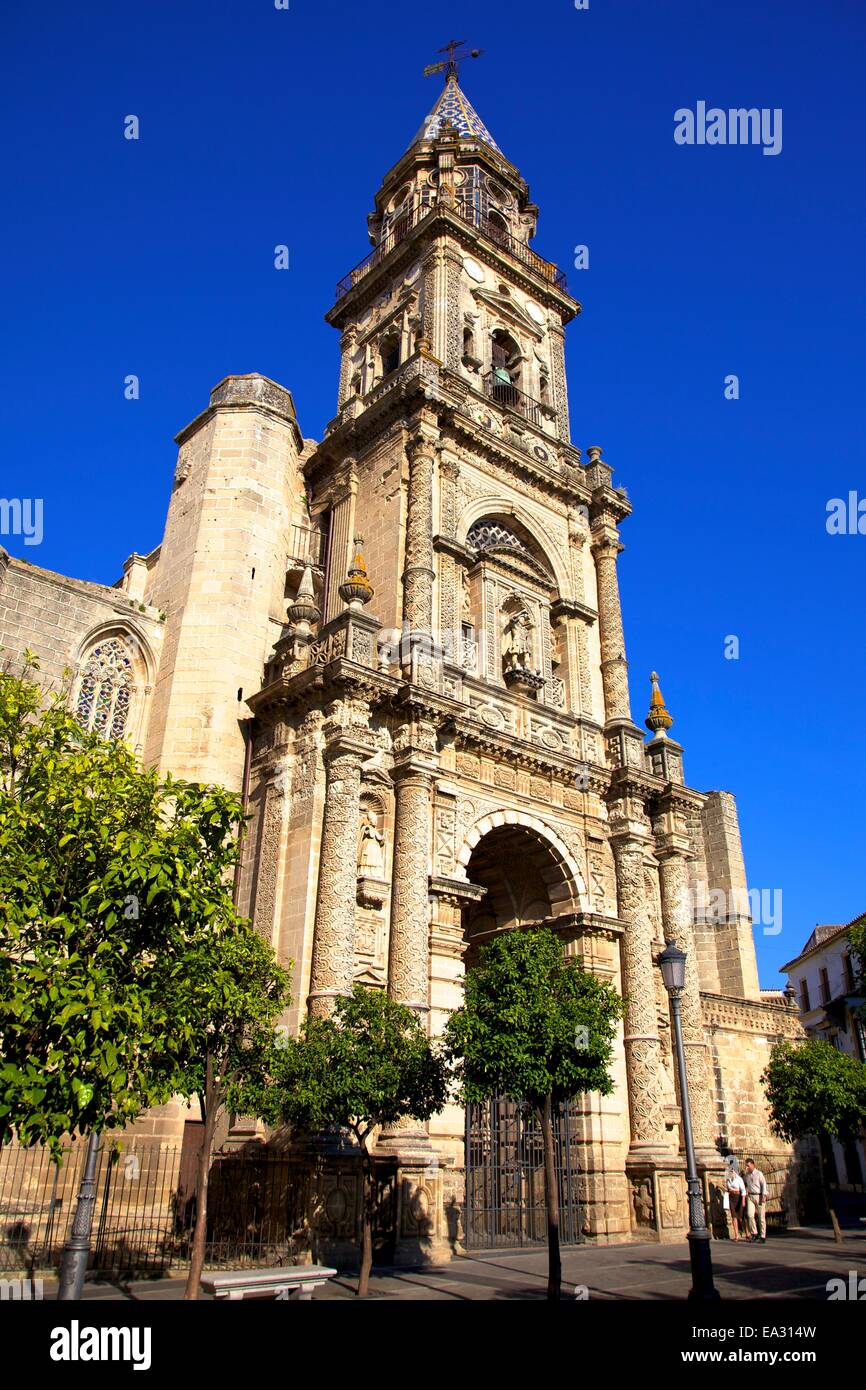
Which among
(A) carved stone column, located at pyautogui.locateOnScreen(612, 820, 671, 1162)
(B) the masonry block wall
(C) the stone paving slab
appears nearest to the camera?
(C) the stone paving slab

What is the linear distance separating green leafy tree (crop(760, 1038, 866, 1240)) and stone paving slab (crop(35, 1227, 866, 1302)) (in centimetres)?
243

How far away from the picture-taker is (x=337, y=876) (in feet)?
54.7

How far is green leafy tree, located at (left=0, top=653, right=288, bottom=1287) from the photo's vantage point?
8.44 m

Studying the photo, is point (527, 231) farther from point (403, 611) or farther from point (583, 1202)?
point (583, 1202)

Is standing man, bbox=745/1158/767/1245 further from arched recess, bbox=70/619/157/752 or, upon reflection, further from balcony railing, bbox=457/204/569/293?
balcony railing, bbox=457/204/569/293

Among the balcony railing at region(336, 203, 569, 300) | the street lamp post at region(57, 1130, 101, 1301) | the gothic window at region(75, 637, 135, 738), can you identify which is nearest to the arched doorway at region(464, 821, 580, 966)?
the gothic window at region(75, 637, 135, 738)

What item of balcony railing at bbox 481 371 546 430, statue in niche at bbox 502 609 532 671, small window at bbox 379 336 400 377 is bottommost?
statue in niche at bbox 502 609 532 671

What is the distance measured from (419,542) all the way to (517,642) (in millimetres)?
3891

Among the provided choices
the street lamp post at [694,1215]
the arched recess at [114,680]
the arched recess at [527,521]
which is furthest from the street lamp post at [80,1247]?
the arched recess at [527,521]

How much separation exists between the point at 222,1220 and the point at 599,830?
11.5m

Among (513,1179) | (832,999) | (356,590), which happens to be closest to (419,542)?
(356,590)

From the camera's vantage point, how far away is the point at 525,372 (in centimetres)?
2922

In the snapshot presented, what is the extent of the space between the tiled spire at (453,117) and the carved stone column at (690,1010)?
2528cm
